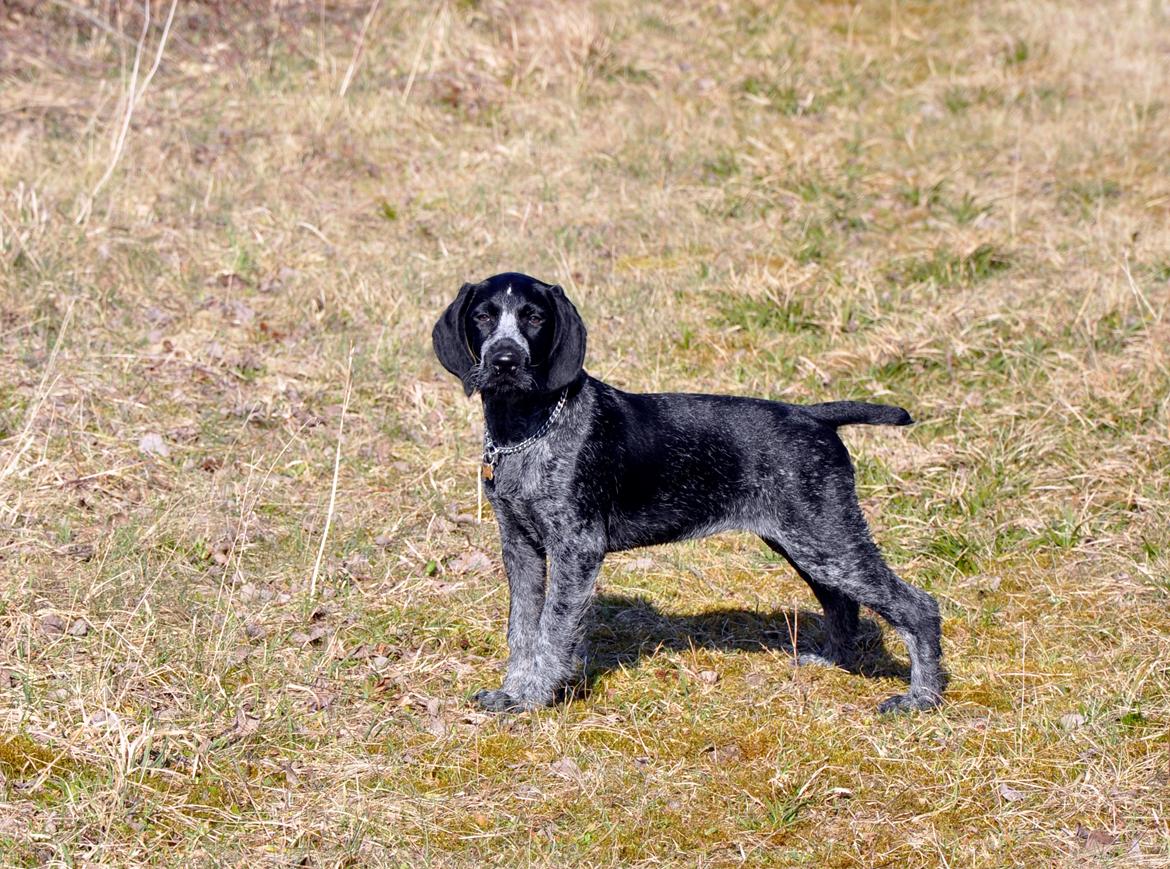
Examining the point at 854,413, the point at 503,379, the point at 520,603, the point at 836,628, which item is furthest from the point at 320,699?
the point at 854,413

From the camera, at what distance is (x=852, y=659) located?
6.80 m

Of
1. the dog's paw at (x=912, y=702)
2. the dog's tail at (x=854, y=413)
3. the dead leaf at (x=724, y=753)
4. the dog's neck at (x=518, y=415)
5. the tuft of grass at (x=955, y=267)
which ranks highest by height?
the tuft of grass at (x=955, y=267)

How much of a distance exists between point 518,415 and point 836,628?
1.99 m

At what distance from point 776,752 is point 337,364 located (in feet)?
15.8

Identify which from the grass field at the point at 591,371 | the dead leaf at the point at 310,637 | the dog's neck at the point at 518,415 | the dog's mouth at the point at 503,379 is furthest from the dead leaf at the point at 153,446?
the dog's mouth at the point at 503,379

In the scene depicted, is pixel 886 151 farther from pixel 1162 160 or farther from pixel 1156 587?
pixel 1156 587

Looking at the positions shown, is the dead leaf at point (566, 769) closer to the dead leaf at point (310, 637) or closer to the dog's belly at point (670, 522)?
the dog's belly at point (670, 522)

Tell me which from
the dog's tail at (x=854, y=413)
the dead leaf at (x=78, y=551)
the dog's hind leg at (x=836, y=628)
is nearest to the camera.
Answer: the dog's tail at (x=854, y=413)

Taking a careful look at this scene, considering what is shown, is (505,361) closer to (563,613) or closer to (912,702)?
(563,613)

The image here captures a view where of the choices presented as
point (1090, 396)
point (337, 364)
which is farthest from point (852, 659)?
point (337, 364)

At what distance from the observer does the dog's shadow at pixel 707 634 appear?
679cm

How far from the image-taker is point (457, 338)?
5.98 metres

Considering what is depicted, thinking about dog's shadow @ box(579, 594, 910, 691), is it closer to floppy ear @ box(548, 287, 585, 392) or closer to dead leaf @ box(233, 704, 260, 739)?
floppy ear @ box(548, 287, 585, 392)

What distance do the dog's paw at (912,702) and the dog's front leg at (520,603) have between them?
1650mm
